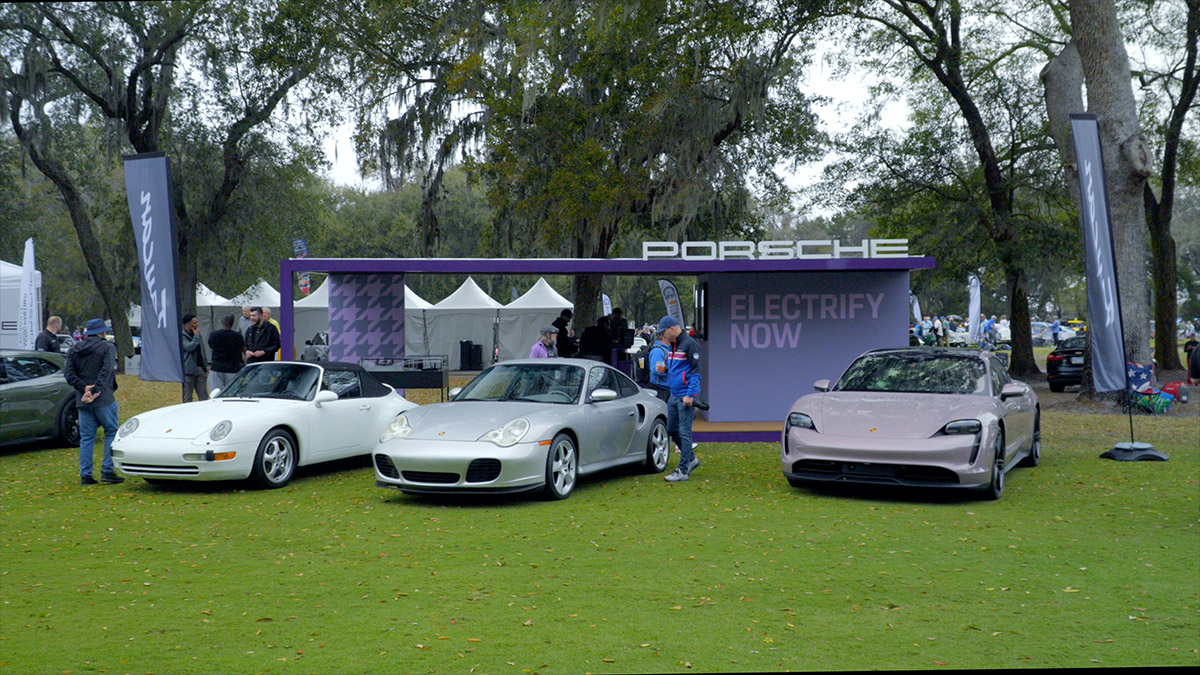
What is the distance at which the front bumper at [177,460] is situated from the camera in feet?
32.4

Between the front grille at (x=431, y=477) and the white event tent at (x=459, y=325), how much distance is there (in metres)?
25.0

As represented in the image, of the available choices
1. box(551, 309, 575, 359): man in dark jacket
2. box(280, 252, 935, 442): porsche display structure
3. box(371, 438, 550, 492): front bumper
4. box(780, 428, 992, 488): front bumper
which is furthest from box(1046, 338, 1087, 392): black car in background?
box(371, 438, 550, 492): front bumper

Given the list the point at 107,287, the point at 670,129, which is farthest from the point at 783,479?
the point at 107,287

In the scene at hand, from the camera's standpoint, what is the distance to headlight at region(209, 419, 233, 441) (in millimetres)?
9947

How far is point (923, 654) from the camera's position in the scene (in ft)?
16.1

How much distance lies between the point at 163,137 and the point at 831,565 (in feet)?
75.0

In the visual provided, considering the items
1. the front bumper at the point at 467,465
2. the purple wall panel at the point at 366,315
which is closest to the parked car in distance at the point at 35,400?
the purple wall panel at the point at 366,315

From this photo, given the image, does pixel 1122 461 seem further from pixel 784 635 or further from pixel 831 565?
pixel 784 635

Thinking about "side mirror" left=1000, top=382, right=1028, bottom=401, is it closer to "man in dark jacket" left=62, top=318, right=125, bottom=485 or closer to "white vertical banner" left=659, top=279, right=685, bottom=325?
"man in dark jacket" left=62, top=318, right=125, bottom=485

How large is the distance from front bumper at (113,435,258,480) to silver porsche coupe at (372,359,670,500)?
1.44 meters

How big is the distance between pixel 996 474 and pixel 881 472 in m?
1.20

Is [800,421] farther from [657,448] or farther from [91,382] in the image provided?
[91,382]

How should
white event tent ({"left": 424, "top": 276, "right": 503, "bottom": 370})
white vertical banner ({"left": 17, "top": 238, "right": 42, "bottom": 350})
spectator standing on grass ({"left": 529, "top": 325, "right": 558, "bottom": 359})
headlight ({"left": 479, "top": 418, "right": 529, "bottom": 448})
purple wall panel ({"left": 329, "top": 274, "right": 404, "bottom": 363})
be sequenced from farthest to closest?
1. white event tent ({"left": 424, "top": 276, "right": 503, "bottom": 370})
2. white vertical banner ({"left": 17, "top": 238, "right": 42, "bottom": 350})
3. purple wall panel ({"left": 329, "top": 274, "right": 404, "bottom": 363})
4. spectator standing on grass ({"left": 529, "top": 325, "right": 558, "bottom": 359})
5. headlight ({"left": 479, "top": 418, "right": 529, "bottom": 448})

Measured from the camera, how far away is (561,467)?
9.63m
